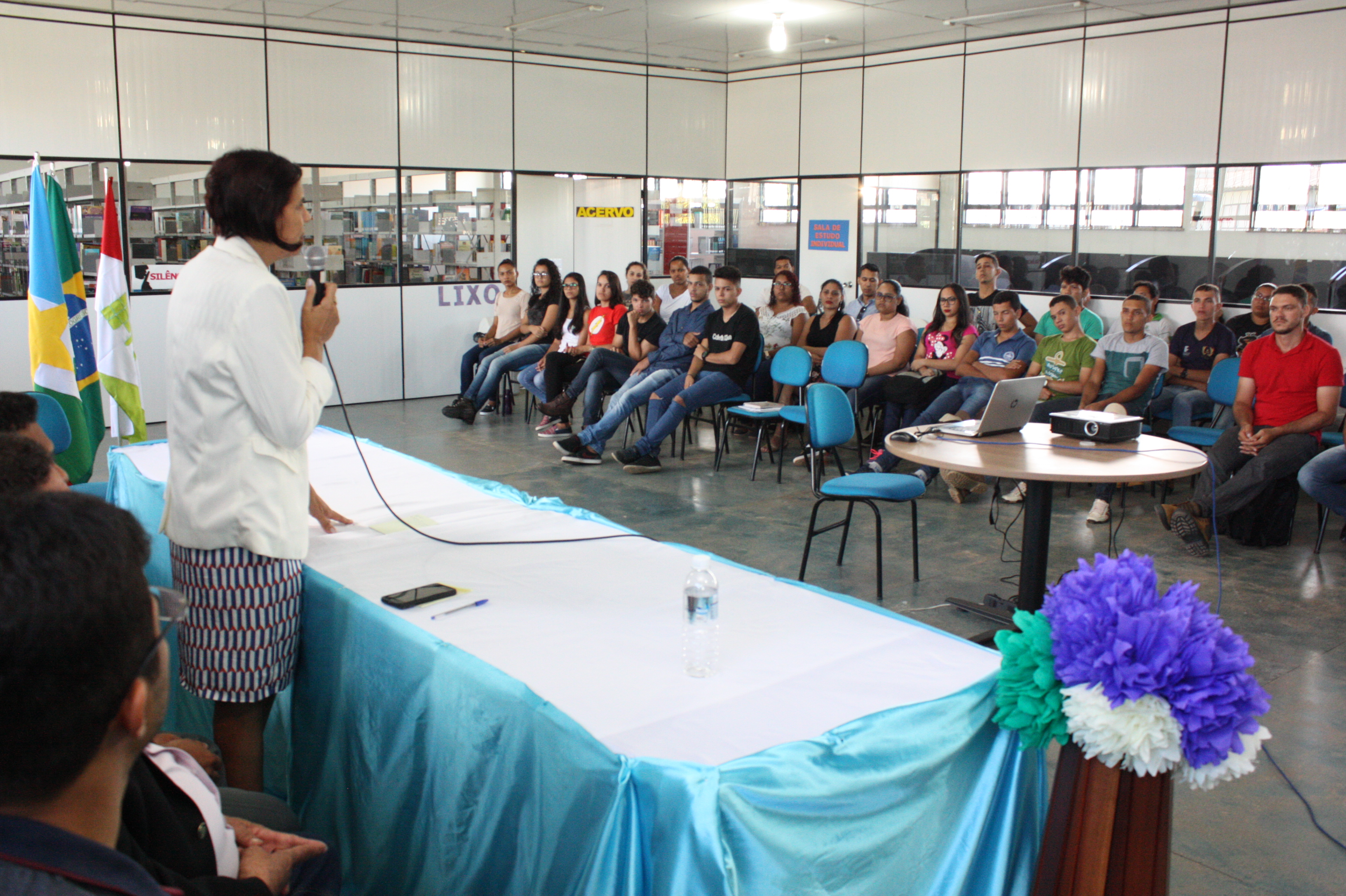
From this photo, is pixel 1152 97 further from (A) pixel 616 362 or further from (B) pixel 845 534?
(B) pixel 845 534

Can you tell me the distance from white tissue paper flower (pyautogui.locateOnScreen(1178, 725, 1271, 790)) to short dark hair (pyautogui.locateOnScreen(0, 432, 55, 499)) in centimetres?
214

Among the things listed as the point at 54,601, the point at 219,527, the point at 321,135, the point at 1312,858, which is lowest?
the point at 1312,858

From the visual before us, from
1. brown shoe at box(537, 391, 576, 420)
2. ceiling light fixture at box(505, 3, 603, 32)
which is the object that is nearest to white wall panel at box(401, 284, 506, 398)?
brown shoe at box(537, 391, 576, 420)

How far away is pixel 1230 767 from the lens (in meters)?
1.70

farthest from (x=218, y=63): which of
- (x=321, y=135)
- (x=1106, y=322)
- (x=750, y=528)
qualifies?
(x=1106, y=322)

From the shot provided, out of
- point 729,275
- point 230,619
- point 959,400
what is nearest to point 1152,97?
point 959,400

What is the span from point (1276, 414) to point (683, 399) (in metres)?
3.53

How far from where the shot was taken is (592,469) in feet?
23.1

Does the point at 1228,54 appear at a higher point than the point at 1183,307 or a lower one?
higher

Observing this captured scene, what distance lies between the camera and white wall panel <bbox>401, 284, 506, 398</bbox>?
32.4 ft

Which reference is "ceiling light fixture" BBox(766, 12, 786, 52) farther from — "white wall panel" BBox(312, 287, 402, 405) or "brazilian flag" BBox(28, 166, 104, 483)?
"brazilian flag" BBox(28, 166, 104, 483)

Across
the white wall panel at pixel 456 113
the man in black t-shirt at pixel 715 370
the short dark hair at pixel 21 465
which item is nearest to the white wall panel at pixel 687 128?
the white wall panel at pixel 456 113

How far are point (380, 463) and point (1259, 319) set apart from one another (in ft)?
20.3

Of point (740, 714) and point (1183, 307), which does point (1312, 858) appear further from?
point (1183, 307)
